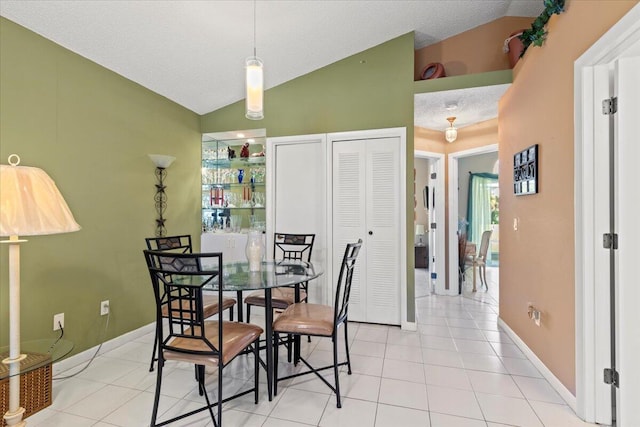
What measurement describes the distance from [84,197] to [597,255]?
3706 millimetres

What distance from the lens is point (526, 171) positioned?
2.68m

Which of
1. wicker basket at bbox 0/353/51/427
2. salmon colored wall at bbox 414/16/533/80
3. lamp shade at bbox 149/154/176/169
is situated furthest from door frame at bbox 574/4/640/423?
lamp shade at bbox 149/154/176/169

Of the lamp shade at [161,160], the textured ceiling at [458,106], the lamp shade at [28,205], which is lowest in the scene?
the lamp shade at [28,205]

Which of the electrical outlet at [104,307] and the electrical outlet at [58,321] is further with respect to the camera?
the electrical outlet at [104,307]

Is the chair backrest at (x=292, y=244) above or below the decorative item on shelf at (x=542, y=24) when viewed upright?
below

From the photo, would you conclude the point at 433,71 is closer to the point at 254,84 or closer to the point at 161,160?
the point at 254,84

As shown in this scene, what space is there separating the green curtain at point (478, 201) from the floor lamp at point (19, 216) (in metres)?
7.30

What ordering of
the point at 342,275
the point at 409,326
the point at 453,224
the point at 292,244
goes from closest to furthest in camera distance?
the point at 342,275 < the point at 292,244 < the point at 409,326 < the point at 453,224

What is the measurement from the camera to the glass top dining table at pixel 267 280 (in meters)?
1.95

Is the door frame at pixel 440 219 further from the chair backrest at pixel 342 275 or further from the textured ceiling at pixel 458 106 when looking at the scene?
the chair backrest at pixel 342 275

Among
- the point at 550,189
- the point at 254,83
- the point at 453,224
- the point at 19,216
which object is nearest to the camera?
the point at 19,216

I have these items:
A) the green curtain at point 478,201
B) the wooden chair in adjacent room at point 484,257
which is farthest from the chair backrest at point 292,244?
the green curtain at point 478,201

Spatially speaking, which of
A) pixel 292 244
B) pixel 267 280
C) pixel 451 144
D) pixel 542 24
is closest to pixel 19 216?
pixel 267 280

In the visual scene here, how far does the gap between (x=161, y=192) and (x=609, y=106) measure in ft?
12.6
